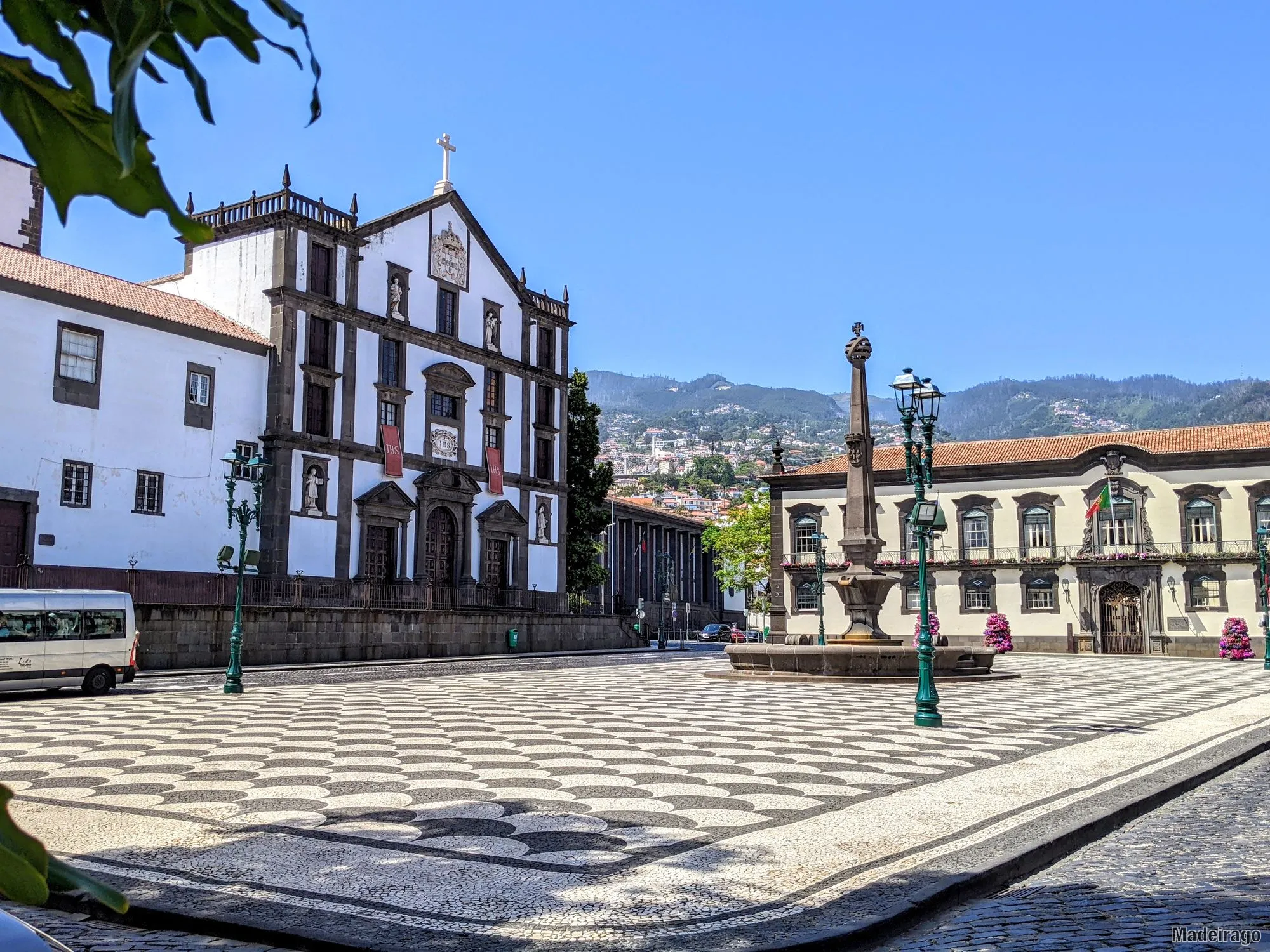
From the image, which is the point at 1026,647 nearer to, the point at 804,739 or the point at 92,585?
the point at 92,585

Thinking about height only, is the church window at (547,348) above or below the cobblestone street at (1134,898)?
above

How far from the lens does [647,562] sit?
269ft

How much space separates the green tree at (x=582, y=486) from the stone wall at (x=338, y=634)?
5.69 m

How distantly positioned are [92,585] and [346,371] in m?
11.6

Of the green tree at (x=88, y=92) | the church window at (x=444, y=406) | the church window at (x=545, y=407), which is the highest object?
the church window at (x=545, y=407)

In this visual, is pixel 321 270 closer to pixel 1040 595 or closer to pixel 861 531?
pixel 861 531

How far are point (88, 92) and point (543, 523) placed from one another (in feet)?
148

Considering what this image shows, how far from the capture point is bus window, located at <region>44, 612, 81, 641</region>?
19.8 metres

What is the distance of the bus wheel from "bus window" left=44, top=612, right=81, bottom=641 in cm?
72

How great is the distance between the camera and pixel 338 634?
32.6 m

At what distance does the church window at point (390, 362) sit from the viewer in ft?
129

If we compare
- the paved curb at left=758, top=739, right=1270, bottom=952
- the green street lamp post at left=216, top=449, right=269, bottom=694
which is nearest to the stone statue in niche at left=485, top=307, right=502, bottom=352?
the green street lamp post at left=216, top=449, right=269, bottom=694

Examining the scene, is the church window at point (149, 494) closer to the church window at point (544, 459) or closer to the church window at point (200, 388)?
the church window at point (200, 388)

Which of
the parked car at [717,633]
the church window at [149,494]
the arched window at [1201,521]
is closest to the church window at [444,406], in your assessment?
the church window at [149,494]
